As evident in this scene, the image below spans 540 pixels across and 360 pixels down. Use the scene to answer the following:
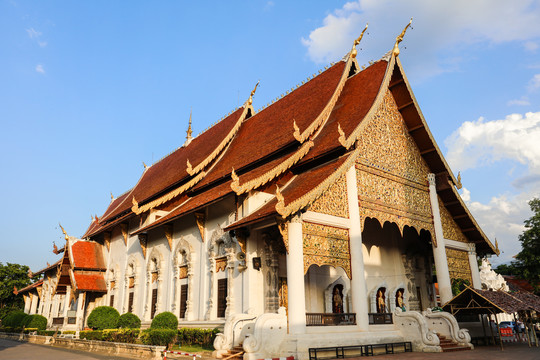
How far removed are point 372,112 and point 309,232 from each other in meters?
4.54

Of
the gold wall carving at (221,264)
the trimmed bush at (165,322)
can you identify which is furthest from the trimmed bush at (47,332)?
the gold wall carving at (221,264)

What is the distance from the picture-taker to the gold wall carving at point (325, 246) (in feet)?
31.1

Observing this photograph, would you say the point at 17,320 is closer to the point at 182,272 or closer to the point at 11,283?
the point at 182,272

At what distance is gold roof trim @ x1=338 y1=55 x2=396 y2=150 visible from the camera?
36.0 ft

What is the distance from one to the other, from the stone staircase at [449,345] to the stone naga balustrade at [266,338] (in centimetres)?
451

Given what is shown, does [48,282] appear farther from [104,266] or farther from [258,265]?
[258,265]

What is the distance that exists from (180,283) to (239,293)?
3.94 meters

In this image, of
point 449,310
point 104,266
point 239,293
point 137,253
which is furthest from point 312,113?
point 104,266

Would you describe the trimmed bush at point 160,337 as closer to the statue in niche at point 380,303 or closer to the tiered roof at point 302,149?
the tiered roof at point 302,149

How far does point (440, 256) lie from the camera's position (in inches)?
535

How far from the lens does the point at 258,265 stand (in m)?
11.2

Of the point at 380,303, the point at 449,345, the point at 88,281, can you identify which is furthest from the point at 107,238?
the point at 449,345

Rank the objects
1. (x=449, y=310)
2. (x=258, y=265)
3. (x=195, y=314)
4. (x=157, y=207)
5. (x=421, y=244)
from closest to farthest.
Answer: (x=258, y=265) → (x=449, y=310) → (x=195, y=314) → (x=421, y=244) → (x=157, y=207)

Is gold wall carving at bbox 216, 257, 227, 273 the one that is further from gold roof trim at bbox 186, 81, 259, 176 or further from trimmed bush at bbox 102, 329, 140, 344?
gold roof trim at bbox 186, 81, 259, 176
